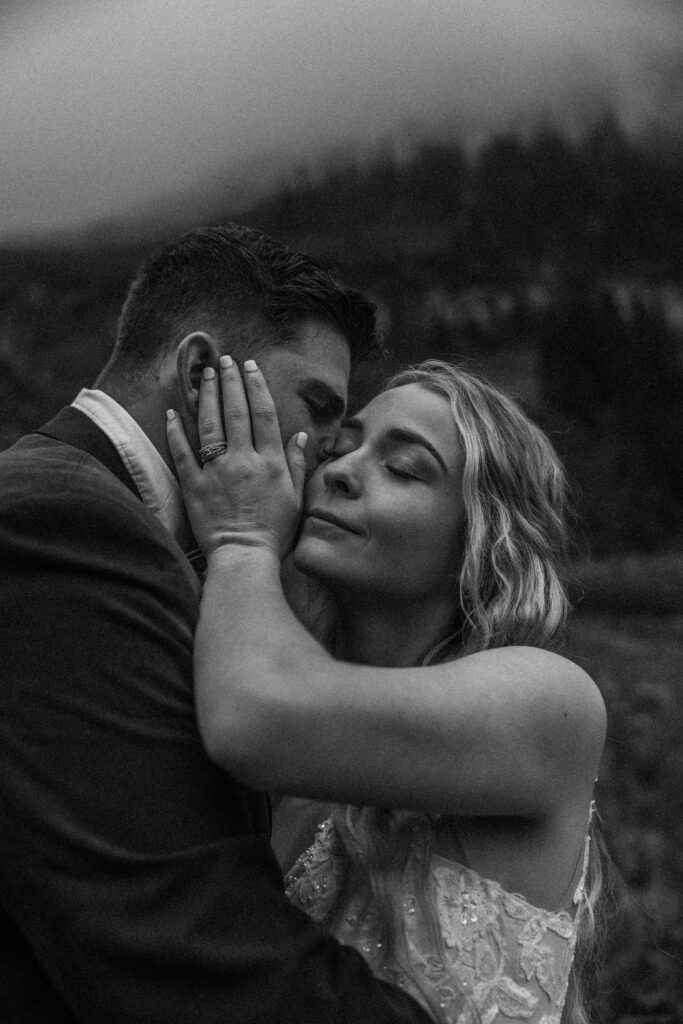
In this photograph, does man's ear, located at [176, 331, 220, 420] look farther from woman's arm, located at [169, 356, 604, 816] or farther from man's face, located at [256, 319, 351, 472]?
woman's arm, located at [169, 356, 604, 816]

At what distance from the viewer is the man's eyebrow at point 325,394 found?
2295 mm

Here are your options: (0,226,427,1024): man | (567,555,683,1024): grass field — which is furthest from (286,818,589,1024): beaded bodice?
(567,555,683,1024): grass field

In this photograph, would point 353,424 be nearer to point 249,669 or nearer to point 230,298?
point 230,298

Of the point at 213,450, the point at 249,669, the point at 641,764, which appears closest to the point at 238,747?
the point at 249,669

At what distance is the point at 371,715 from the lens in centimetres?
160

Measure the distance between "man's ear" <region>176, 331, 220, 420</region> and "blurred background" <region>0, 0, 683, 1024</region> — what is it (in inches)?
64.0

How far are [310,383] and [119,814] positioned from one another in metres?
1.05

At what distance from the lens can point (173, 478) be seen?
211cm

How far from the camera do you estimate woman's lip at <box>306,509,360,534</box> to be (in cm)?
203

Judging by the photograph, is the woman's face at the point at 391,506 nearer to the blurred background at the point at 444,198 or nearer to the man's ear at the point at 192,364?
the man's ear at the point at 192,364

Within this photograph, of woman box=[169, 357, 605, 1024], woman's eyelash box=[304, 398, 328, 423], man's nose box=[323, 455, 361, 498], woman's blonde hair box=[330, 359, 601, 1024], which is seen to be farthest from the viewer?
woman's eyelash box=[304, 398, 328, 423]

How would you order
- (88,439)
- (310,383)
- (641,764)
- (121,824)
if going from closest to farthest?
(121,824) < (88,439) < (310,383) < (641,764)


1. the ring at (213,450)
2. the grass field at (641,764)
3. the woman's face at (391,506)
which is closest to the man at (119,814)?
the ring at (213,450)

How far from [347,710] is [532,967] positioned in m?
0.58
